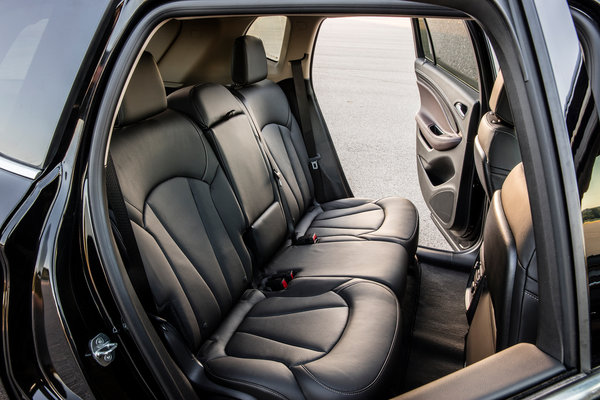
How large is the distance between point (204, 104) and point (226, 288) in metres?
0.73

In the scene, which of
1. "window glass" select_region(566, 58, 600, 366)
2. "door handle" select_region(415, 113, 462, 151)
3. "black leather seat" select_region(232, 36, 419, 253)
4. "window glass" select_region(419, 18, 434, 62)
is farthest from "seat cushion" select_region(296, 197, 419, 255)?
"window glass" select_region(566, 58, 600, 366)

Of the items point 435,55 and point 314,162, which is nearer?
point 435,55

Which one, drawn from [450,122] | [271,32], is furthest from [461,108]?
[271,32]

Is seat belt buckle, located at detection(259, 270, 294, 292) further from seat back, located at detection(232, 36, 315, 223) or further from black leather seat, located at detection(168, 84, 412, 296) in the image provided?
seat back, located at detection(232, 36, 315, 223)

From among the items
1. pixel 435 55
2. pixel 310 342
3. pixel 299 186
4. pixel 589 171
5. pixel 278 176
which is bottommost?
pixel 310 342

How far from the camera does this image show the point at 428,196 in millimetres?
2650

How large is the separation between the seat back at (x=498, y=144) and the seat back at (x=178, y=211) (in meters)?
1.01

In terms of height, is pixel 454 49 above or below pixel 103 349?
above

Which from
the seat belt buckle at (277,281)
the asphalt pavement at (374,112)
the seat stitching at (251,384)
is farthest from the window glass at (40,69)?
the seat belt buckle at (277,281)

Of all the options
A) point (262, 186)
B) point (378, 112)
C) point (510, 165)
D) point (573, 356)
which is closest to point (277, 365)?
point (573, 356)

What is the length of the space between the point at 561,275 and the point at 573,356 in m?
0.15

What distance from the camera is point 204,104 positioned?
191 cm

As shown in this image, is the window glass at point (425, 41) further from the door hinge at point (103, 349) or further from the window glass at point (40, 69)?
the door hinge at point (103, 349)

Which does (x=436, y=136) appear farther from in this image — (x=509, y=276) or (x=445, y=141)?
(x=509, y=276)
